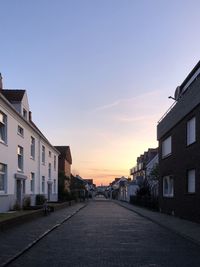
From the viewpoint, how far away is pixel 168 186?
3428cm

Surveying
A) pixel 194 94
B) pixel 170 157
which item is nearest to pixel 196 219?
pixel 194 94

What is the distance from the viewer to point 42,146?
45.1 meters

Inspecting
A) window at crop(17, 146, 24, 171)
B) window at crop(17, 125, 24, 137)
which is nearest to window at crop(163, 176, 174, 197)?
window at crop(17, 146, 24, 171)

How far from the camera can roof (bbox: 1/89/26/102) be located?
33.9 meters

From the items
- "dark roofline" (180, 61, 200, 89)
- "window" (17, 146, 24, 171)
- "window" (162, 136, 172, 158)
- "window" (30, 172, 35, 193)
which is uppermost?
"dark roofline" (180, 61, 200, 89)

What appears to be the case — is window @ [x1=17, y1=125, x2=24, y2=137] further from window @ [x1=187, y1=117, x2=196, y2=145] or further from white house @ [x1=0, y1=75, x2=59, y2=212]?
window @ [x1=187, y1=117, x2=196, y2=145]

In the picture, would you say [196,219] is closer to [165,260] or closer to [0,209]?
[0,209]

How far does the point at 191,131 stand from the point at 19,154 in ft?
41.4

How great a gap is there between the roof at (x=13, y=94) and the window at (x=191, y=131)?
12594 mm

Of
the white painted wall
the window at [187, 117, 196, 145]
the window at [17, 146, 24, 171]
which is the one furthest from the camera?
the window at [17, 146, 24, 171]

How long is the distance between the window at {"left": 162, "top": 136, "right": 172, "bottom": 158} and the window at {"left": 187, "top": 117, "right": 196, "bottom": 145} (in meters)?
6.18

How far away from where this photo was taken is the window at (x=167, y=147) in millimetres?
32834

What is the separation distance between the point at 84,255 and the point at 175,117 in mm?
17846

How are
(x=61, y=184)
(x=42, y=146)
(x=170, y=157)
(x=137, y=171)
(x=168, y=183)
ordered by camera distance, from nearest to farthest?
(x=170, y=157), (x=168, y=183), (x=42, y=146), (x=61, y=184), (x=137, y=171)
